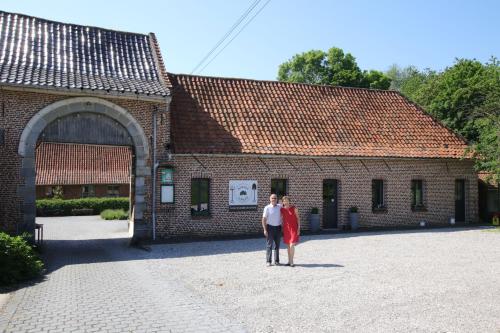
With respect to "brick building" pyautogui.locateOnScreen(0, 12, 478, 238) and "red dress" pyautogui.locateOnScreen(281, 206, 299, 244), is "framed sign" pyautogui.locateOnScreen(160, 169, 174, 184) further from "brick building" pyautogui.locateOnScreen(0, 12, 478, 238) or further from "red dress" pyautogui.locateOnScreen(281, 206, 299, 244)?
"red dress" pyautogui.locateOnScreen(281, 206, 299, 244)

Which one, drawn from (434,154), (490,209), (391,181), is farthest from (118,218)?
(490,209)

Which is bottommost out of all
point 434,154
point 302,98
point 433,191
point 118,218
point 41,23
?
point 118,218

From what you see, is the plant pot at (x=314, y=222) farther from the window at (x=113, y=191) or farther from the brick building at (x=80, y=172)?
the window at (x=113, y=191)

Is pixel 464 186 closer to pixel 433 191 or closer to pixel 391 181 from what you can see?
pixel 433 191

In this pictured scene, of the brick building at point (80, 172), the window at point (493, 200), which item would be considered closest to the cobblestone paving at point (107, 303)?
the window at point (493, 200)

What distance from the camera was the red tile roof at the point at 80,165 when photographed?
32.3m

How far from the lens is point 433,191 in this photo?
19.8 meters

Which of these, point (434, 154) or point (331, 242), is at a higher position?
point (434, 154)

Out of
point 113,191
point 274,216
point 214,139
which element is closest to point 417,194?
point 214,139

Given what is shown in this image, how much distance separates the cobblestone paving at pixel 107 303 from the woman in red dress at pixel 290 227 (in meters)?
2.83

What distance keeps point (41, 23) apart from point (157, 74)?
4614 mm

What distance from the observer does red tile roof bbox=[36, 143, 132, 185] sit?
3231 centimetres

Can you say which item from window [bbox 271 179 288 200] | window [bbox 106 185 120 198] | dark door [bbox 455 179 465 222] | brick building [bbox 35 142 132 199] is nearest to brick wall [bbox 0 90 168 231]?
window [bbox 271 179 288 200]

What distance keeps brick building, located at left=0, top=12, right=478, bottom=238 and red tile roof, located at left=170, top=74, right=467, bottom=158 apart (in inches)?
2.5
